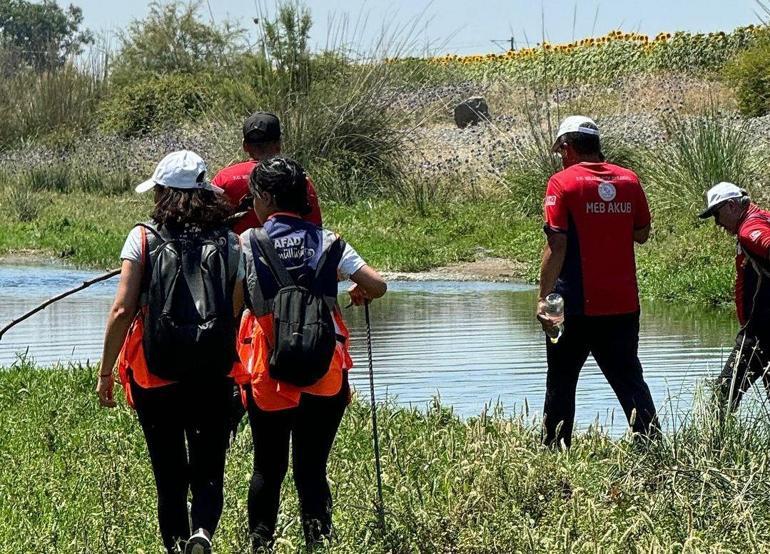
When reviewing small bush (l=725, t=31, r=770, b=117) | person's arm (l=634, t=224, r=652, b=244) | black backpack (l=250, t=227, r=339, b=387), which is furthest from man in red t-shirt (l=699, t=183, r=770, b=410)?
small bush (l=725, t=31, r=770, b=117)

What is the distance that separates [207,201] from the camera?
6078mm

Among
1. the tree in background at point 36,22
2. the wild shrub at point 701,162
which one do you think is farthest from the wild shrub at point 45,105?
the tree in background at point 36,22

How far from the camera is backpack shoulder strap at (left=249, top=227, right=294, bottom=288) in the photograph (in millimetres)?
5914

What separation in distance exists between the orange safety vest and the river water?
3041mm

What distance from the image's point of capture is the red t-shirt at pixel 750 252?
8.73 metres

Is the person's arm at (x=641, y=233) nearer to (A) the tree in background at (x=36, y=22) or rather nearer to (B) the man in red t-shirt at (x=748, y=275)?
(B) the man in red t-shirt at (x=748, y=275)

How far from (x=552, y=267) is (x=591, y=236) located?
0.26 metres

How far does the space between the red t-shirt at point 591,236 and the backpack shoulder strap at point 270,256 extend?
2.30 metres

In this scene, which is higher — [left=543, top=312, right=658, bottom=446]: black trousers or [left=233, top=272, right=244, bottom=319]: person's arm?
[left=233, top=272, right=244, bottom=319]: person's arm

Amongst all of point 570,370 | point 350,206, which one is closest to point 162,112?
point 350,206

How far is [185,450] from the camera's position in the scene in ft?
20.3

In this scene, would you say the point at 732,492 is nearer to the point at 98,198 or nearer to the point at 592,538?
the point at 592,538

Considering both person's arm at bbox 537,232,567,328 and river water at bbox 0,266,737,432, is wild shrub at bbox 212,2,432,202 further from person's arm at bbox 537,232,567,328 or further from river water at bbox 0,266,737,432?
person's arm at bbox 537,232,567,328

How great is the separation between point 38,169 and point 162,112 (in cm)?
716
